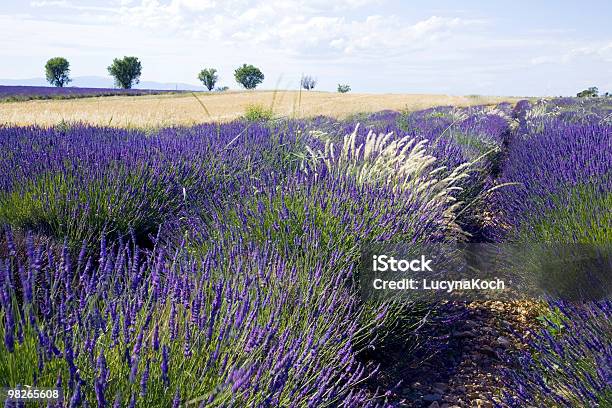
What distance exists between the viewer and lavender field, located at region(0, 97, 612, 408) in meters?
1.42

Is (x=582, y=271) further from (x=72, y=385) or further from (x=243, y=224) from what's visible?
(x=72, y=385)

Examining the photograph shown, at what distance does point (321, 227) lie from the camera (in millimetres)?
2914

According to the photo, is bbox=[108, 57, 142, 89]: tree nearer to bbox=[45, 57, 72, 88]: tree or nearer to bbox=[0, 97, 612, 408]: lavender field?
bbox=[45, 57, 72, 88]: tree

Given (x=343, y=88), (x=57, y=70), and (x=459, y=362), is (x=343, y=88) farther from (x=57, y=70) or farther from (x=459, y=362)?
(x=459, y=362)

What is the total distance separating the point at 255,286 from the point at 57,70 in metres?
70.8

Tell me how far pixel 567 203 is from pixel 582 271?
2.15 feet

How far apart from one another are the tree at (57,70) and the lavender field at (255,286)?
65.8m

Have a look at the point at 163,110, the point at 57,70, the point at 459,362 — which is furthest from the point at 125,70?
the point at 459,362

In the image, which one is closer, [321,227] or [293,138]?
[321,227]

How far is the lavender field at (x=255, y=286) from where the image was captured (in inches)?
55.9

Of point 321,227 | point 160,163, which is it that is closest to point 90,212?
point 160,163

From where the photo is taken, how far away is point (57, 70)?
64438 mm

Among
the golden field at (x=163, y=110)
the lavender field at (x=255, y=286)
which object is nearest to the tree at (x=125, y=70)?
the golden field at (x=163, y=110)

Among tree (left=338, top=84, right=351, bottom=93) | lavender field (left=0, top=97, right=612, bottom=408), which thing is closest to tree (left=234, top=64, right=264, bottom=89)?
tree (left=338, top=84, right=351, bottom=93)
